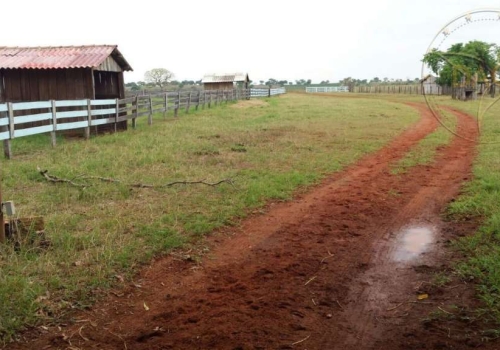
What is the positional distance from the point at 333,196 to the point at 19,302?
505 cm

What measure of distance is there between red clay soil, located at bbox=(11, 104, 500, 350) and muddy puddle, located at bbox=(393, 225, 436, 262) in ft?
0.04

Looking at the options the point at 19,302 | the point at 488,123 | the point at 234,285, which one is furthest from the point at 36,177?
the point at 488,123

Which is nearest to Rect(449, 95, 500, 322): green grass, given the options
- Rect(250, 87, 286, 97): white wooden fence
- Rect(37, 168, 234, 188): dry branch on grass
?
Rect(37, 168, 234, 188): dry branch on grass

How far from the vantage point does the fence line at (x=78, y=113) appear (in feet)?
34.0

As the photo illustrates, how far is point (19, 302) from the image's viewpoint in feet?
12.0

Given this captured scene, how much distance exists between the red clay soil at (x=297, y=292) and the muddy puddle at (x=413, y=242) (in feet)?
0.04

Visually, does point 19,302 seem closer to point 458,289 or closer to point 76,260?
point 76,260

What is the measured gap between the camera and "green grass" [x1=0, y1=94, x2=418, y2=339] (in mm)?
4094

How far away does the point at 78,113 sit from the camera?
13.2 metres

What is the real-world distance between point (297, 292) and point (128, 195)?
3865mm

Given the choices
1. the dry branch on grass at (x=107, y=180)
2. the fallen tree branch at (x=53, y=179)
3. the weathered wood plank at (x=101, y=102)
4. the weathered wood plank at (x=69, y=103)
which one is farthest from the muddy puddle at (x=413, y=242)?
the weathered wood plank at (x=101, y=102)

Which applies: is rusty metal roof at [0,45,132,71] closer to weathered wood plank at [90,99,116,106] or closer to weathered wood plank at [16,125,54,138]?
weathered wood plank at [90,99,116,106]

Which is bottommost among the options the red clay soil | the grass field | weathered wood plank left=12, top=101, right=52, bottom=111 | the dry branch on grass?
the red clay soil

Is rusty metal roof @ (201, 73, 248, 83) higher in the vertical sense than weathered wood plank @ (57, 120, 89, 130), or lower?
higher
